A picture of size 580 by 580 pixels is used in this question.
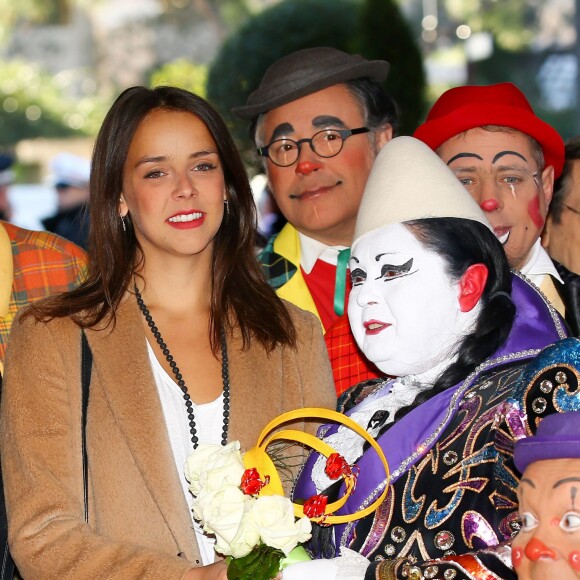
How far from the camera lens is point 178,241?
2.90 m

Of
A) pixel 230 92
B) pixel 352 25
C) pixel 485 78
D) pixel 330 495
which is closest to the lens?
pixel 330 495

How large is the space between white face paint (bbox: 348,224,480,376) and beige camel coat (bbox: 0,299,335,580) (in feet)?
1.38

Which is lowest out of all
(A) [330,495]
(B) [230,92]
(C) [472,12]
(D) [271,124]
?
(A) [330,495]

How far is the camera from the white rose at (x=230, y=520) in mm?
2232

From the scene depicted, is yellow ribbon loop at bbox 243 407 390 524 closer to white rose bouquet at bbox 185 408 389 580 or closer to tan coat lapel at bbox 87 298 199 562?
white rose bouquet at bbox 185 408 389 580

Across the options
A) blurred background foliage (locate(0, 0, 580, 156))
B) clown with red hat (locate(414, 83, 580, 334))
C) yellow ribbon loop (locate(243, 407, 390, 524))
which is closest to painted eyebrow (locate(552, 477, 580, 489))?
yellow ribbon loop (locate(243, 407, 390, 524))

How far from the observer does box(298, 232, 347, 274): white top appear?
378cm

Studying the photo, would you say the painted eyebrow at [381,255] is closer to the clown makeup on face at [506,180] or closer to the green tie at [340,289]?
the clown makeup on face at [506,180]

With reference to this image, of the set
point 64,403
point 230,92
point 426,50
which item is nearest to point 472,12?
point 426,50

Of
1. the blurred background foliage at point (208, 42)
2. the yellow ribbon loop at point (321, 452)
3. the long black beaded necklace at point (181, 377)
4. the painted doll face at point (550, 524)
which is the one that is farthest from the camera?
the blurred background foliage at point (208, 42)

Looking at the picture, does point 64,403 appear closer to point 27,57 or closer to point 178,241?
point 178,241

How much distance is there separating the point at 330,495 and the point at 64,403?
681 mm

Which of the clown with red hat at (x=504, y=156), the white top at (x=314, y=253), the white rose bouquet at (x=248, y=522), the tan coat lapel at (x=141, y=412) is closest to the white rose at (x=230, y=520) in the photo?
the white rose bouquet at (x=248, y=522)

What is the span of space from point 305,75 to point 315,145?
0.81 ft
